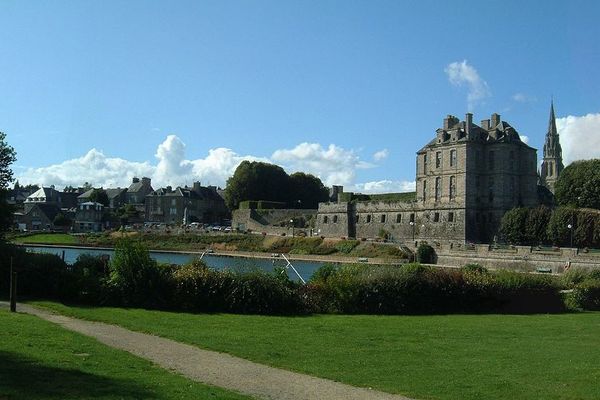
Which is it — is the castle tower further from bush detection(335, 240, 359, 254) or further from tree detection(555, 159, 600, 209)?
bush detection(335, 240, 359, 254)

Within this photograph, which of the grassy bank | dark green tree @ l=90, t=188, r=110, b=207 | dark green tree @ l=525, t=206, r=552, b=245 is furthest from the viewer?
dark green tree @ l=90, t=188, r=110, b=207

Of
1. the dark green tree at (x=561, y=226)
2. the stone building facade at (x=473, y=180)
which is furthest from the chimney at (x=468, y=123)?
the dark green tree at (x=561, y=226)

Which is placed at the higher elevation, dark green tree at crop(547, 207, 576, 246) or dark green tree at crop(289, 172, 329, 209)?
dark green tree at crop(289, 172, 329, 209)

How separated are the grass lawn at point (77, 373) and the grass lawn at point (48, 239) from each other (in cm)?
7805

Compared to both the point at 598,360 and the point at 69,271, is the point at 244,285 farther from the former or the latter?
the point at 598,360

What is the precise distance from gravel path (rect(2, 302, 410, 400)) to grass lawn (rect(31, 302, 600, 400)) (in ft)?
1.28

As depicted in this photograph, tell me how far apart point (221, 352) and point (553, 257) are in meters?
44.4

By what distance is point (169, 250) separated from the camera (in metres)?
85.1

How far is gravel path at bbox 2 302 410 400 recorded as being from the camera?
9.87 m

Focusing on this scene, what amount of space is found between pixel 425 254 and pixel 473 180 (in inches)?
541

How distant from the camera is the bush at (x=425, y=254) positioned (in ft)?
204

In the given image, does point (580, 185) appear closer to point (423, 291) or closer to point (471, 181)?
point (471, 181)

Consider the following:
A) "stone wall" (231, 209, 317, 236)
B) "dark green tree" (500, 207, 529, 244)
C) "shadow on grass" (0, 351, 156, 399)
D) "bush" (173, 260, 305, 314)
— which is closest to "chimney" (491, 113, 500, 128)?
"dark green tree" (500, 207, 529, 244)

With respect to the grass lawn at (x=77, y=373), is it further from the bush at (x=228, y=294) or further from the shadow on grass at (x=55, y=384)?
the bush at (x=228, y=294)
